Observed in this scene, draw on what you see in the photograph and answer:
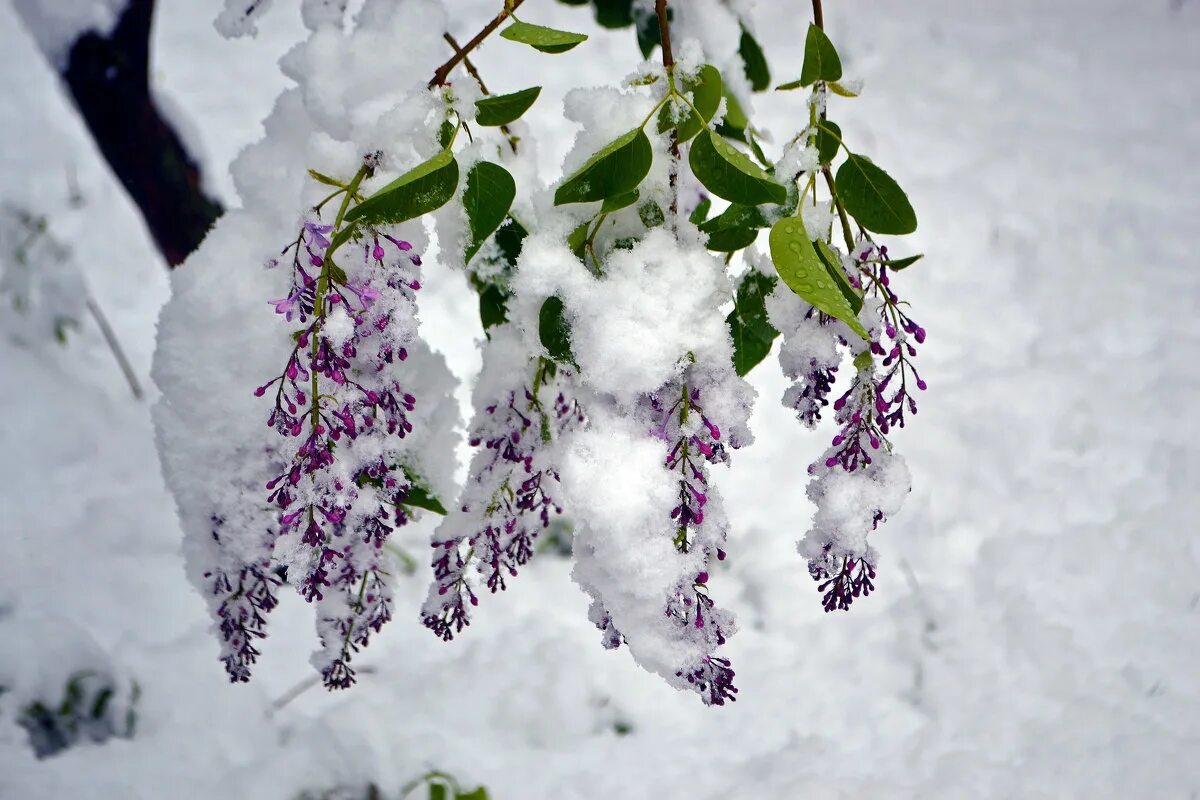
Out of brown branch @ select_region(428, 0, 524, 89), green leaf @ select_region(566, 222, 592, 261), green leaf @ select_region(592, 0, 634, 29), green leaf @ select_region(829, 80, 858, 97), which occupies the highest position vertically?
green leaf @ select_region(592, 0, 634, 29)

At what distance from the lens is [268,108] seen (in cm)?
288

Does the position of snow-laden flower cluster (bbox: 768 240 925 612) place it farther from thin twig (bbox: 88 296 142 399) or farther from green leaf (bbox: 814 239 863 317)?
thin twig (bbox: 88 296 142 399)

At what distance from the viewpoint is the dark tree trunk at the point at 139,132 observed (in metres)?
1.39

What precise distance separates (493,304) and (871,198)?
0.31m

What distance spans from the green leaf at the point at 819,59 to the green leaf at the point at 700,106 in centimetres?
6

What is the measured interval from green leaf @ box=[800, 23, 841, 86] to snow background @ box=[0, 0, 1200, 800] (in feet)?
4.40

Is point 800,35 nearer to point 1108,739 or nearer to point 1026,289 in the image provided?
point 1026,289

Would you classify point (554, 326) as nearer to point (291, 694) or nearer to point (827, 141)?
point (827, 141)

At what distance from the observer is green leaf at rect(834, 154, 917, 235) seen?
59 centimetres

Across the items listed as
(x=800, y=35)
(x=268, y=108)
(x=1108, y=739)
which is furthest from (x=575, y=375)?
(x=800, y=35)

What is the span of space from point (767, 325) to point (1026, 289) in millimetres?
2154

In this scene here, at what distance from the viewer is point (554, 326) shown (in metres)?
0.60

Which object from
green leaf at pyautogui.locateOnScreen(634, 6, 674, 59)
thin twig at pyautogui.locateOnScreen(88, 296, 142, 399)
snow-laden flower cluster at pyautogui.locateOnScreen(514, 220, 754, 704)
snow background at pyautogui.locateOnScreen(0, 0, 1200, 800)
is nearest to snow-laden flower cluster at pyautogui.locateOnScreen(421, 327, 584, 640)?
snow-laden flower cluster at pyautogui.locateOnScreen(514, 220, 754, 704)

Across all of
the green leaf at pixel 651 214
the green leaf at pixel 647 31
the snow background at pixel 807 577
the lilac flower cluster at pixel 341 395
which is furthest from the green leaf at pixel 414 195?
the snow background at pixel 807 577
